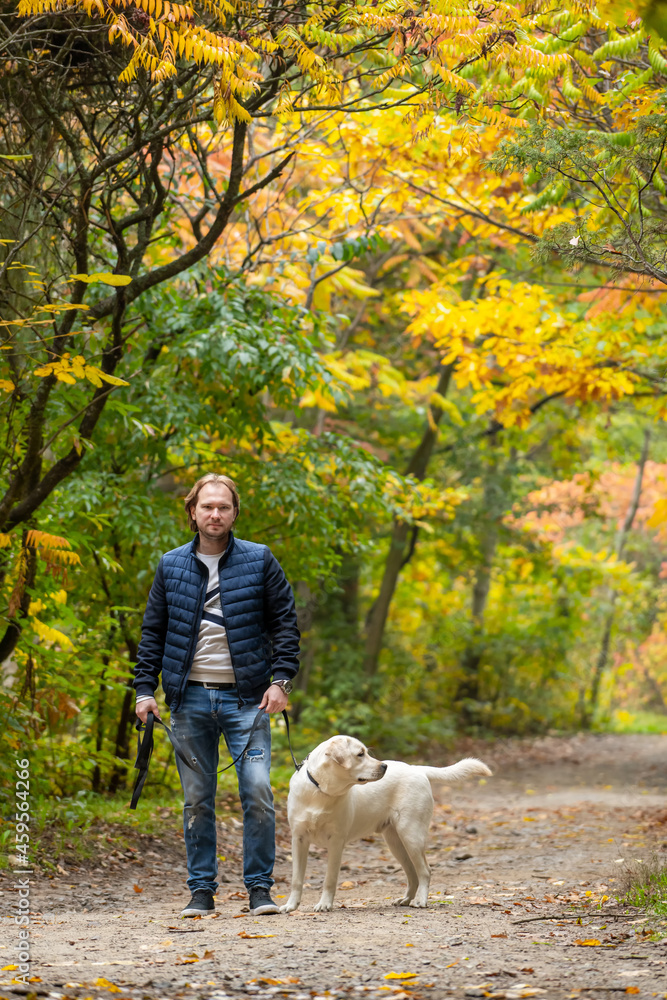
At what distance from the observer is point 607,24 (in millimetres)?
5594

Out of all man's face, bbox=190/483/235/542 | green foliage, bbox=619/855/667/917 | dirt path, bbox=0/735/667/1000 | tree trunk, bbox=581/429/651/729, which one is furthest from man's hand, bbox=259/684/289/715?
tree trunk, bbox=581/429/651/729

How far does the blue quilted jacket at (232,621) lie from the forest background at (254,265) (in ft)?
3.11

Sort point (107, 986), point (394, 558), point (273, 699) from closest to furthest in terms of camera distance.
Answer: point (107, 986)
point (273, 699)
point (394, 558)

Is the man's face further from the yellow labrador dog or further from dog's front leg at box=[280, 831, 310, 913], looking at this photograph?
dog's front leg at box=[280, 831, 310, 913]

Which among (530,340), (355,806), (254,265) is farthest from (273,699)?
(530,340)

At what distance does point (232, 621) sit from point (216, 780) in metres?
0.78

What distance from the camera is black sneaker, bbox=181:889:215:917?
178 inches

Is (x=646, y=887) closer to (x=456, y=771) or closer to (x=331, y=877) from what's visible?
(x=456, y=771)

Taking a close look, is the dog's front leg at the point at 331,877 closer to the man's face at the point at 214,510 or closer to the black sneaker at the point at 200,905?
the black sneaker at the point at 200,905

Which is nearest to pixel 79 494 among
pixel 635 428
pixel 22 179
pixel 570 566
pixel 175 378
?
pixel 175 378

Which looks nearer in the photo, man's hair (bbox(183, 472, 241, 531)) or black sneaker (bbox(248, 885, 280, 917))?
black sneaker (bbox(248, 885, 280, 917))

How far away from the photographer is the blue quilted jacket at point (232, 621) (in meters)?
4.52

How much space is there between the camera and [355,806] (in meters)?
4.67

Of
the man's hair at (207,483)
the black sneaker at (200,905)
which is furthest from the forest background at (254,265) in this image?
the black sneaker at (200,905)
